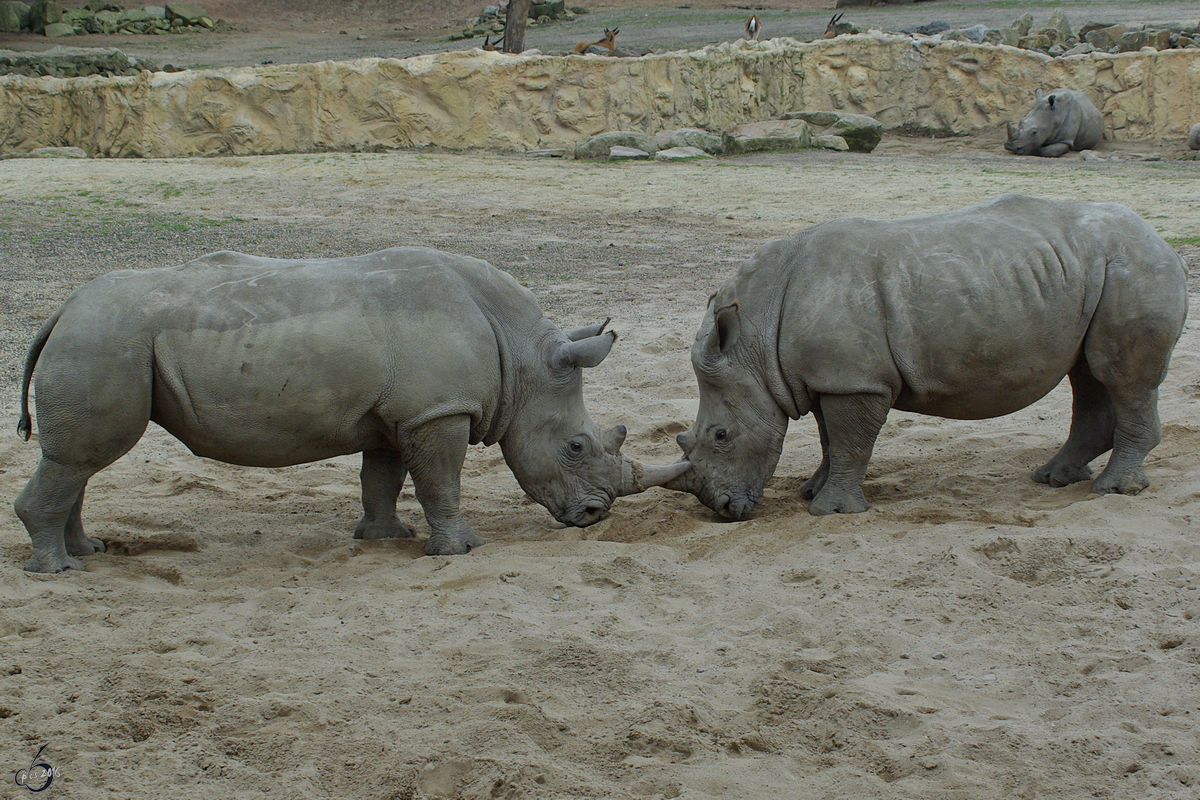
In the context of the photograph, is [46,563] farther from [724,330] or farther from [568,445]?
[724,330]

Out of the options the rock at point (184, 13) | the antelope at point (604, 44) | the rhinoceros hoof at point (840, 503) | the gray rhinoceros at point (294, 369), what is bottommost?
the rhinoceros hoof at point (840, 503)

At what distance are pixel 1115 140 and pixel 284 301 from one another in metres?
20.2

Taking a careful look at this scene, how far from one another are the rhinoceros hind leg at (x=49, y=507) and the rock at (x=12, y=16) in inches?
1265

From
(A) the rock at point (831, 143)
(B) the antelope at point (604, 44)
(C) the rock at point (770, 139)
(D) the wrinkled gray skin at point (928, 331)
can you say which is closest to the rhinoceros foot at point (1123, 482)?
(D) the wrinkled gray skin at point (928, 331)

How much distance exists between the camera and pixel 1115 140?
21.2 m

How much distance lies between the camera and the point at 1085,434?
227 inches

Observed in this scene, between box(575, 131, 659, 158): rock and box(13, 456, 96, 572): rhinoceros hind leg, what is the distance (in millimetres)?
14091

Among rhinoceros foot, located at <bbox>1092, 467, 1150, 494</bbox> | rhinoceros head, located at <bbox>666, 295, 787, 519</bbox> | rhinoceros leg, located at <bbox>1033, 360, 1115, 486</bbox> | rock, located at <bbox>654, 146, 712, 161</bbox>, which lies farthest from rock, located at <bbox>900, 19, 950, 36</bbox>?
rhinoceros head, located at <bbox>666, 295, 787, 519</bbox>

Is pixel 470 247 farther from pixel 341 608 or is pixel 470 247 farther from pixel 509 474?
pixel 341 608

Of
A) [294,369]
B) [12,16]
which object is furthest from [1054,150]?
[12,16]

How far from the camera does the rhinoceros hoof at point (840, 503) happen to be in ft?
17.8

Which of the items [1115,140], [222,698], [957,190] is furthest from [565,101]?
[222,698]

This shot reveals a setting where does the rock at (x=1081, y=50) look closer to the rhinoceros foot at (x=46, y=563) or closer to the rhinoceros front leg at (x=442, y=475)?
the rhinoceros front leg at (x=442, y=475)

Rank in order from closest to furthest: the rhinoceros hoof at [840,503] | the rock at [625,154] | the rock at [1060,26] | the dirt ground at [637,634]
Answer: the dirt ground at [637,634]
the rhinoceros hoof at [840,503]
the rock at [625,154]
the rock at [1060,26]
